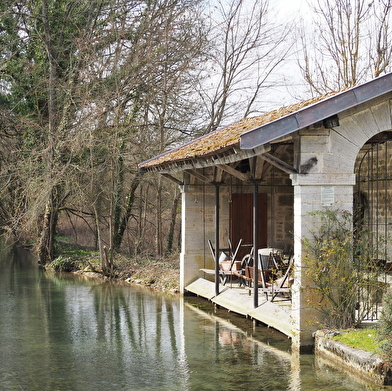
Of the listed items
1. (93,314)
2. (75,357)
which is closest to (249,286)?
(93,314)

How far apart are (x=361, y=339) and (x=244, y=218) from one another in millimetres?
6528

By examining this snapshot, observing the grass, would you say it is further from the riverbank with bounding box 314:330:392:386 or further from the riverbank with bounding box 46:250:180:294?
the riverbank with bounding box 46:250:180:294

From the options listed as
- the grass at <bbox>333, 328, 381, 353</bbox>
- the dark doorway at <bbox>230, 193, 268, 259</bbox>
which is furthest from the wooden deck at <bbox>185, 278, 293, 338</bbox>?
the dark doorway at <bbox>230, 193, 268, 259</bbox>

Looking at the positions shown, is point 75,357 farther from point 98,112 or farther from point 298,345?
point 98,112

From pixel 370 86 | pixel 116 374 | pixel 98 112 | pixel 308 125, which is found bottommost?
pixel 116 374

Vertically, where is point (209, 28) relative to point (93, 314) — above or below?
above

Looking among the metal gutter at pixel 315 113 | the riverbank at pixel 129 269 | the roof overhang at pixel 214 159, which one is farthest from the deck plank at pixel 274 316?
the riverbank at pixel 129 269

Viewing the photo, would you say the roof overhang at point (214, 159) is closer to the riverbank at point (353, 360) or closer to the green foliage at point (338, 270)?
the green foliage at point (338, 270)

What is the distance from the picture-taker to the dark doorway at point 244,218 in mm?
13828

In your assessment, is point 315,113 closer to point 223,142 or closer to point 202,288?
point 223,142

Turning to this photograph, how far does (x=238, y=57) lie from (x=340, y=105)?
13447 mm

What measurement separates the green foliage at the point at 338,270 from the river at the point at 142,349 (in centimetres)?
75

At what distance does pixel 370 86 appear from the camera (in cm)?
812

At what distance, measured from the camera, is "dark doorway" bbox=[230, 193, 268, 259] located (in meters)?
13.8
